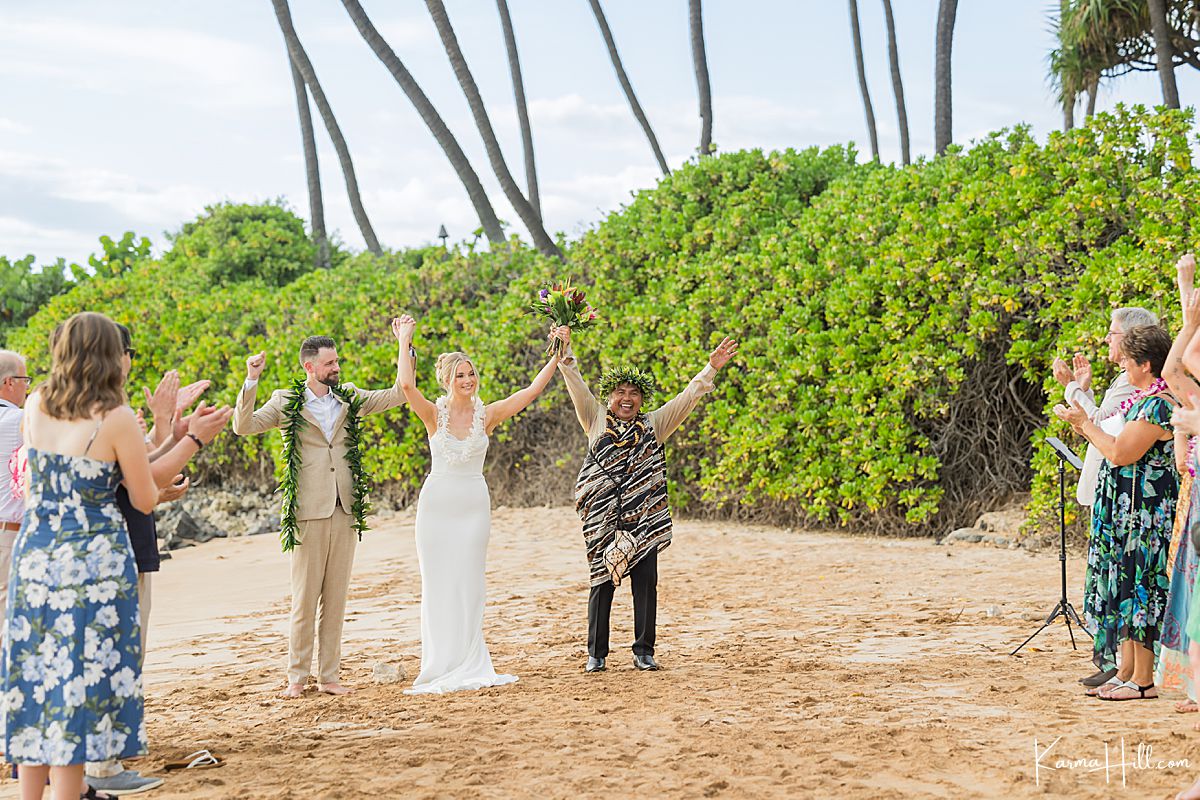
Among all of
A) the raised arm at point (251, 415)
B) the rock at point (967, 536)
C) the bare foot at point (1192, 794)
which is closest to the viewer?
the bare foot at point (1192, 794)


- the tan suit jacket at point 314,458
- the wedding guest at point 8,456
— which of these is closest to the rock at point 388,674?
the tan suit jacket at point 314,458

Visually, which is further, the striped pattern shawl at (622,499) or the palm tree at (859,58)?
the palm tree at (859,58)

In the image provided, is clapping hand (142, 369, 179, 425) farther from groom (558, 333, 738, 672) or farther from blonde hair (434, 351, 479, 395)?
groom (558, 333, 738, 672)

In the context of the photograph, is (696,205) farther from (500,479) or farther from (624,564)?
(624,564)

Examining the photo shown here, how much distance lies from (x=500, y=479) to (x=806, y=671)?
10.2m

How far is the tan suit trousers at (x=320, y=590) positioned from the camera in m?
6.56

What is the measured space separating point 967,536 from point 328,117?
18.5 m

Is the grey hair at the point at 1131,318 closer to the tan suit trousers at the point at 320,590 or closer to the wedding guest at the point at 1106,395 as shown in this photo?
the wedding guest at the point at 1106,395

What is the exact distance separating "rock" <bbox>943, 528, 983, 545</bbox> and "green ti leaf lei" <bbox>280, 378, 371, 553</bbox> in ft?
22.4

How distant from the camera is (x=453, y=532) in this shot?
681cm

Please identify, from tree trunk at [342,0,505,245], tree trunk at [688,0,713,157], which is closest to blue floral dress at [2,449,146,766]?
tree trunk at [342,0,505,245]

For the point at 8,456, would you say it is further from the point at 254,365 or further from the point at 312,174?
the point at 312,174

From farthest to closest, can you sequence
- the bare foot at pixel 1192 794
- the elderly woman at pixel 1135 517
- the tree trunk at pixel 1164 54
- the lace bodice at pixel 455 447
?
the tree trunk at pixel 1164 54 → the lace bodice at pixel 455 447 → the elderly woman at pixel 1135 517 → the bare foot at pixel 1192 794

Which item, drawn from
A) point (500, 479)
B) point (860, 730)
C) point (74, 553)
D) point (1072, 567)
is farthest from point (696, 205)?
point (74, 553)
